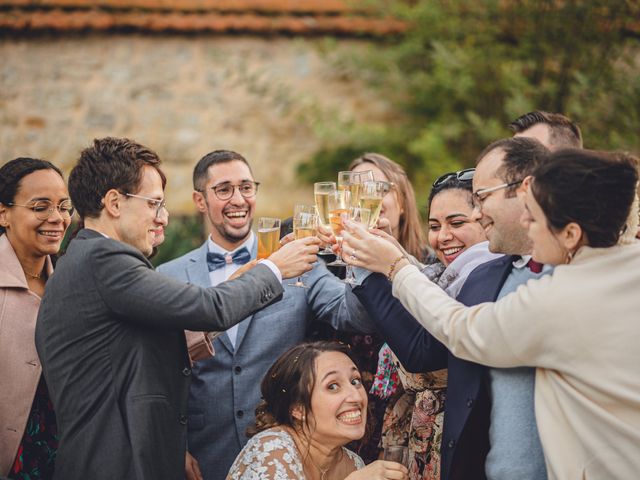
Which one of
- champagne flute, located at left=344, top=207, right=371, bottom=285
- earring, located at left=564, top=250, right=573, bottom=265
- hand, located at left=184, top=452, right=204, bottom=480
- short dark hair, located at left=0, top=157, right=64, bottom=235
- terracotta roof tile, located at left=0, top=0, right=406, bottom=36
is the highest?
terracotta roof tile, located at left=0, top=0, right=406, bottom=36

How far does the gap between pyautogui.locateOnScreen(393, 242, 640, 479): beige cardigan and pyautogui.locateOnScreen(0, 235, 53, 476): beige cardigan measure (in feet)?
7.44

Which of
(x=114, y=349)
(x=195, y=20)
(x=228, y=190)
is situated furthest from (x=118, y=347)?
(x=195, y=20)

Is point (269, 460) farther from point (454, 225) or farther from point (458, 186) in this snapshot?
point (458, 186)

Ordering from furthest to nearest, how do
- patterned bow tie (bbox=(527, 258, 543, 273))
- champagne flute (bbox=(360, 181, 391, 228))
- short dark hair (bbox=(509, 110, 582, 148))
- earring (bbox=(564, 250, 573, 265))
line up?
1. short dark hair (bbox=(509, 110, 582, 148))
2. champagne flute (bbox=(360, 181, 391, 228))
3. patterned bow tie (bbox=(527, 258, 543, 273))
4. earring (bbox=(564, 250, 573, 265))

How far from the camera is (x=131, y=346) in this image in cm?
306

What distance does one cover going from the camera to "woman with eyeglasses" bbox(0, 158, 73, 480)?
3498mm

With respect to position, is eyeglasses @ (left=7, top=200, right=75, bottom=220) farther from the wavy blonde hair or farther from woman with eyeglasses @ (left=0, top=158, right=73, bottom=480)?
the wavy blonde hair

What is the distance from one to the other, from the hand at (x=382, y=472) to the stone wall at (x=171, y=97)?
19.6 ft

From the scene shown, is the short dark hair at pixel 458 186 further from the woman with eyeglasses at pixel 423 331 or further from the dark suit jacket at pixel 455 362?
the dark suit jacket at pixel 455 362

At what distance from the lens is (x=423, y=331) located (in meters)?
2.97

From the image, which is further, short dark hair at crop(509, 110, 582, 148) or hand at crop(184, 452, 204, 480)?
short dark hair at crop(509, 110, 582, 148)

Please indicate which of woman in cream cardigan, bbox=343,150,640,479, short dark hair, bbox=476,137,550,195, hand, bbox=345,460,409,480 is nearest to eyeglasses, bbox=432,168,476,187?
short dark hair, bbox=476,137,550,195

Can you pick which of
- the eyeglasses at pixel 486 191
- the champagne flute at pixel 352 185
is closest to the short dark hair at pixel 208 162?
the champagne flute at pixel 352 185

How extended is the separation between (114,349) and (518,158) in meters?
1.79
